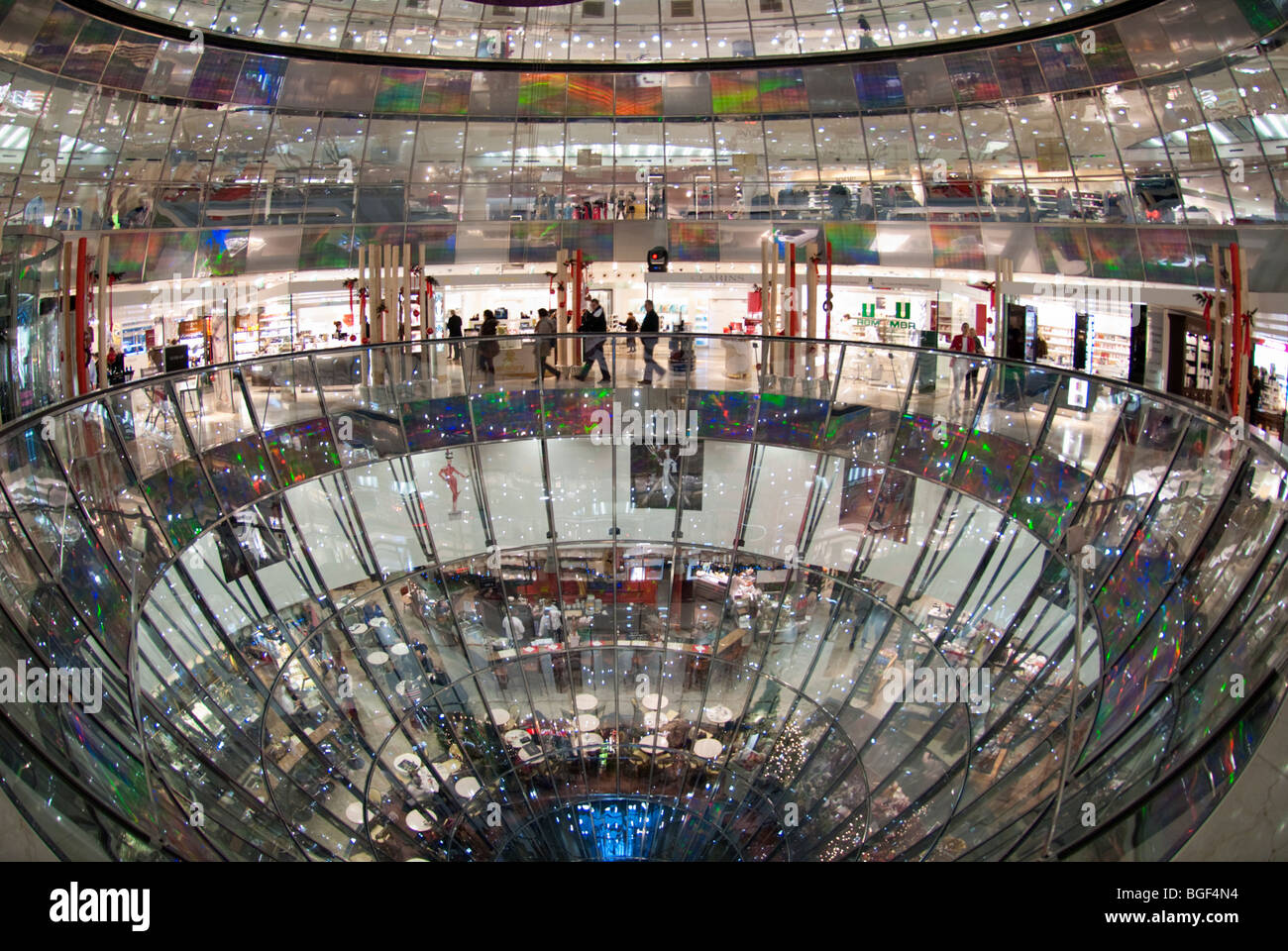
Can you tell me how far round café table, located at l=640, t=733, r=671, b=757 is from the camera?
52.5ft

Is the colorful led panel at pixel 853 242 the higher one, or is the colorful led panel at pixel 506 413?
the colorful led panel at pixel 853 242

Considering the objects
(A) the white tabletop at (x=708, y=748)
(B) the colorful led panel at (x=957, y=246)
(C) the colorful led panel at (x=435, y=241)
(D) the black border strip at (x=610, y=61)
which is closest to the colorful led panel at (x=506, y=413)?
(A) the white tabletop at (x=708, y=748)

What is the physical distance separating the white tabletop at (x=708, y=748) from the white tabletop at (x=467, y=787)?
360 cm

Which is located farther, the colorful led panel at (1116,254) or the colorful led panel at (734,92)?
the colorful led panel at (734,92)

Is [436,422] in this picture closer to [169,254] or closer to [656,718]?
[656,718]

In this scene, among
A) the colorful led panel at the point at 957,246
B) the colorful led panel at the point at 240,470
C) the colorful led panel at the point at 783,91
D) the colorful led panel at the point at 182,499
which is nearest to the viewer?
the colorful led panel at the point at 182,499

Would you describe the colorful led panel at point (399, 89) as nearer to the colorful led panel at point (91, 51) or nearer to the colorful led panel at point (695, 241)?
the colorful led panel at point (91, 51)

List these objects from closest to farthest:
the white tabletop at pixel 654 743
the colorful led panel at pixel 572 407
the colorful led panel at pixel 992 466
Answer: the colorful led panel at pixel 992 466
the white tabletop at pixel 654 743
the colorful led panel at pixel 572 407

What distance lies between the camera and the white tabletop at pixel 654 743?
16016mm

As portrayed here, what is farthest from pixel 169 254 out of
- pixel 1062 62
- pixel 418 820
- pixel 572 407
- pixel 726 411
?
pixel 1062 62

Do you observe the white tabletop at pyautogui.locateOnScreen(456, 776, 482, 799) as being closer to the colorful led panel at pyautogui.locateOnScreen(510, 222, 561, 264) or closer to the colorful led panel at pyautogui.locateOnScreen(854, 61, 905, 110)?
the colorful led panel at pyautogui.locateOnScreen(510, 222, 561, 264)

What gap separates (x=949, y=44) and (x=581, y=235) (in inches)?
450

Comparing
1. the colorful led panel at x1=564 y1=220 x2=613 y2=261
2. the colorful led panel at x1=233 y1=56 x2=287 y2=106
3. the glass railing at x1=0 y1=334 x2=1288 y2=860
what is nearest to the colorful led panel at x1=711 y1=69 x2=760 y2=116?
the colorful led panel at x1=564 y1=220 x2=613 y2=261

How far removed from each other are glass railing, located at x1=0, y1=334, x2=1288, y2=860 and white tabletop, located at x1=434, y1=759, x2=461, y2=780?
153 mm
